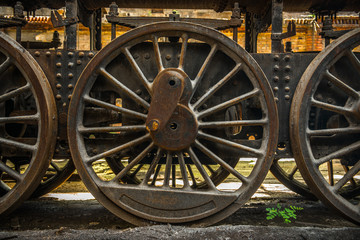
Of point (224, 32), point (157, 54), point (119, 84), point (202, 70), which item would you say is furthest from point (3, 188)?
point (224, 32)

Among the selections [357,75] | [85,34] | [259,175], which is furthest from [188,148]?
[85,34]

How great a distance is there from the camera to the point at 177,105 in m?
2.09

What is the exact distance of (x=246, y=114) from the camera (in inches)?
97.8

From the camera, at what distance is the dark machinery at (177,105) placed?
6.85 feet

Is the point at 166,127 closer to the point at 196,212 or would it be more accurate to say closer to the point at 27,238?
the point at 196,212

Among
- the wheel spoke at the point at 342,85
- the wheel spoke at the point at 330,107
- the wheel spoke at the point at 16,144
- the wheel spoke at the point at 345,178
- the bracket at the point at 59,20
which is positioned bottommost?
the wheel spoke at the point at 345,178

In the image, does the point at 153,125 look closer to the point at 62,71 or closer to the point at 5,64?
the point at 62,71

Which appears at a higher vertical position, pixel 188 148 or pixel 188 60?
pixel 188 60

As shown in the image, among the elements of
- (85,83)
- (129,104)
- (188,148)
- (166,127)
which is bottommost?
(188,148)

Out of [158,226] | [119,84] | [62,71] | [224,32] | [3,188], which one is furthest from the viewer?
[224,32]

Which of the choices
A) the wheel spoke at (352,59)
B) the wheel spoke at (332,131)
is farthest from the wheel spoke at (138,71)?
the wheel spoke at (352,59)

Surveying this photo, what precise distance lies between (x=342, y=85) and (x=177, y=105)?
133cm

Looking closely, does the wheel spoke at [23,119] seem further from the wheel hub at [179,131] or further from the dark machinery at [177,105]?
the wheel hub at [179,131]

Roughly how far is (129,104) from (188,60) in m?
0.64
